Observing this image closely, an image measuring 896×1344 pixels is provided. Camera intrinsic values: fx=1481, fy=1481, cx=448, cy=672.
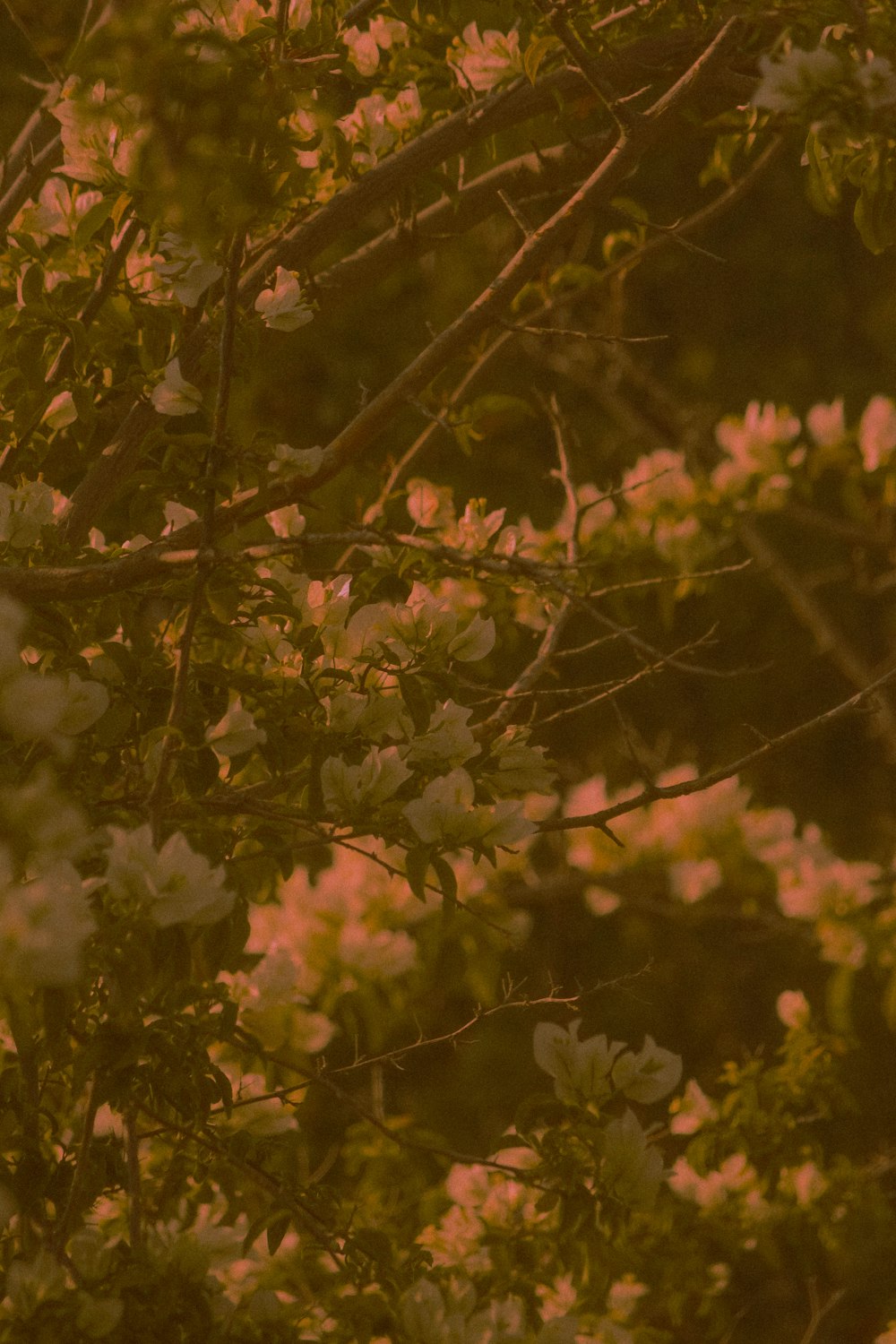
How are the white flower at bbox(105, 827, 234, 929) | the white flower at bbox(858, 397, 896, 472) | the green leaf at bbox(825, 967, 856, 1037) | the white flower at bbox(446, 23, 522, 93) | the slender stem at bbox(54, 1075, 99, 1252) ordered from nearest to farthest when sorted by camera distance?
the white flower at bbox(105, 827, 234, 929) → the slender stem at bbox(54, 1075, 99, 1252) → the white flower at bbox(446, 23, 522, 93) → the green leaf at bbox(825, 967, 856, 1037) → the white flower at bbox(858, 397, 896, 472)

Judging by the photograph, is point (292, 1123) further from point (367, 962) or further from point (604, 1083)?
point (367, 962)

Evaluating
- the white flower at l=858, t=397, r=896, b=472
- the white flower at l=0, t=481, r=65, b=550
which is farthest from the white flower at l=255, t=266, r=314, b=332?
the white flower at l=858, t=397, r=896, b=472

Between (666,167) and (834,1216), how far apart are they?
5.17 m

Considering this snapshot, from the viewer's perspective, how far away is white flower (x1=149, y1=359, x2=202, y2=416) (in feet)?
4.06

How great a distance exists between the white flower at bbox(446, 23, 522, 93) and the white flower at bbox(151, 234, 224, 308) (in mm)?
475

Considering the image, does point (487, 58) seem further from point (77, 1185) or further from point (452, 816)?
point (77, 1185)

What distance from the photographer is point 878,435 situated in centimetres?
240

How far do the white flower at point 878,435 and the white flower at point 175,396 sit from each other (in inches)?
58.0

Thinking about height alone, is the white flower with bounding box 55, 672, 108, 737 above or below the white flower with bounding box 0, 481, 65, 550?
below

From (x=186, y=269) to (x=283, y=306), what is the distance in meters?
0.09

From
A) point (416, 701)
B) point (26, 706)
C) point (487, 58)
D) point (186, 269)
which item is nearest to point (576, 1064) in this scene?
point (416, 701)

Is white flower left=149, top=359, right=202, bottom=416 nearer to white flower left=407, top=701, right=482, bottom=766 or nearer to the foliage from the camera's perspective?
the foliage

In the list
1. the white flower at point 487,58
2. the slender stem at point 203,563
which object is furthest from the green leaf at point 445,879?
the white flower at point 487,58

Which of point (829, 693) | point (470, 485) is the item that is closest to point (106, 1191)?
point (470, 485)
